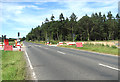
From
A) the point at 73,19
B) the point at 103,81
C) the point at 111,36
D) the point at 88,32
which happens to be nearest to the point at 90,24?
the point at 88,32

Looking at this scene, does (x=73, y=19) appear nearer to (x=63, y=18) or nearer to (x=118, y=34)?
(x=63, y=18)

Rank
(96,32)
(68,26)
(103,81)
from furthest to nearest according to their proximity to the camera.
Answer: (68,26) < (96,32) < (103,81)

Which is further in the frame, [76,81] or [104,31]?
[104,31]

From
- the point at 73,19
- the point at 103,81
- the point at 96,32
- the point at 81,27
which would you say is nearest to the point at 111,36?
the point at 96,32

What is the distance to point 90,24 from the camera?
82250mm

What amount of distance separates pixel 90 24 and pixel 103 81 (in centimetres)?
7990

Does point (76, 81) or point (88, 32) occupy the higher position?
point (88, 32)

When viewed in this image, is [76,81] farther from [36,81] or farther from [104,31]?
[104,31]

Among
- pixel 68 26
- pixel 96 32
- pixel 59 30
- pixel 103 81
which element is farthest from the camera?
pixel 59 30

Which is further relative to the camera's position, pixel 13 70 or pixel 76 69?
pixel 76 69

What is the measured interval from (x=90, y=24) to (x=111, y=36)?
18606 mm

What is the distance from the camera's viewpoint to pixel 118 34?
286 feet

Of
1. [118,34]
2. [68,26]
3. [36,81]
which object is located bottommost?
[36,81]

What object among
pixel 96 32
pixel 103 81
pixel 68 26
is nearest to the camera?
pixel 103 81
